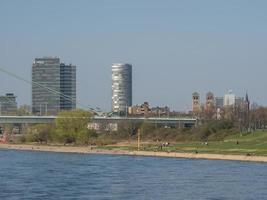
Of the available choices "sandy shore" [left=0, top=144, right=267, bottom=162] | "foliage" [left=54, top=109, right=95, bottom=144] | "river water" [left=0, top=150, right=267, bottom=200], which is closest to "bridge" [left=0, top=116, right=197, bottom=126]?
"sandy shore" [left=0, top=144, right=267, bottom=162]

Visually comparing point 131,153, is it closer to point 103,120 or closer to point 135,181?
point 135,181

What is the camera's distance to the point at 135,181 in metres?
44.3

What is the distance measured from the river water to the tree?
41.5 metres

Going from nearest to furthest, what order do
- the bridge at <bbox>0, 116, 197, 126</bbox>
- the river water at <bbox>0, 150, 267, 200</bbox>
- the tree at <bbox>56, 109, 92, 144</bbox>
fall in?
the river water at <bbox>0, 150, 267, 200</bbox>, the tree at <bbox>56, 109, 92, 144</bbox>, the bridge at <bbox>0, 116, 197, 126</bbox>

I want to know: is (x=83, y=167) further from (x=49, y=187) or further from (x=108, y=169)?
(x=49, y=187)

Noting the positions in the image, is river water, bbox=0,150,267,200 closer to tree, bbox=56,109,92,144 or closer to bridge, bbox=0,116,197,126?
tree, bbox=56,109,92,144

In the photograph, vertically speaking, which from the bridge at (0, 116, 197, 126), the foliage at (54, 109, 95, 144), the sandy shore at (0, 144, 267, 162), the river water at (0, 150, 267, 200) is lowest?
the river water at (0, 150, 267, 200)

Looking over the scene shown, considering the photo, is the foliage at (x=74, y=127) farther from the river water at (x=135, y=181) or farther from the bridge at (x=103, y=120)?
the river water at (x=135, y=181)

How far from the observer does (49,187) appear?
4094 cm

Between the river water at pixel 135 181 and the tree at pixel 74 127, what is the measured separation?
41.5m

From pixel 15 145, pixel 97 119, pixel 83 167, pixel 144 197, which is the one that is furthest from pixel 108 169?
pixel 97 119

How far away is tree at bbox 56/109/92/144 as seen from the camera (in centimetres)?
10350

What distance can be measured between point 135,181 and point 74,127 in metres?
60.3

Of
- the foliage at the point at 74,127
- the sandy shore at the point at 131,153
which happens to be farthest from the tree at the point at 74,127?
the sandy shore at the point at 131,153
